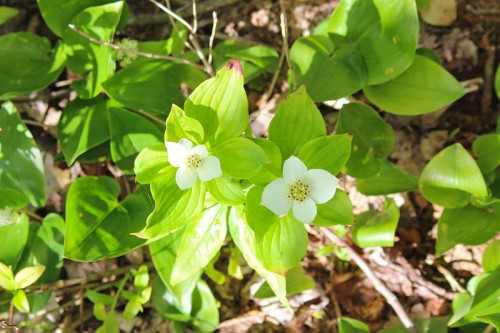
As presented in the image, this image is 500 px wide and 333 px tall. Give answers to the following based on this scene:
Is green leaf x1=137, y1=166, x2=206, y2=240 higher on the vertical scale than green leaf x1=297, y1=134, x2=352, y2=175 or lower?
lower

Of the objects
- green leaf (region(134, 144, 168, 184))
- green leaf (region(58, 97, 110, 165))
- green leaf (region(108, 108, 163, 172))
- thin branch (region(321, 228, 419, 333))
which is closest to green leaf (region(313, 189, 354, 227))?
thin branch (region(321, 228, 419, 333))

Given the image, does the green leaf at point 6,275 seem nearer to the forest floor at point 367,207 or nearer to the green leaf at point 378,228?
the forest floor at point 367,207

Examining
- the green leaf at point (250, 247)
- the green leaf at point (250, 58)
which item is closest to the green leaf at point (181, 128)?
the green leaf at point (250, 247)

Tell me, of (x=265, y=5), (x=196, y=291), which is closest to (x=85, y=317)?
(x=196, y=291)

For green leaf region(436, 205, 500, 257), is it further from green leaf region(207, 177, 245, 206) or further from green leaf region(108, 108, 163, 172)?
green leaf region(108, 108, 163, 172)

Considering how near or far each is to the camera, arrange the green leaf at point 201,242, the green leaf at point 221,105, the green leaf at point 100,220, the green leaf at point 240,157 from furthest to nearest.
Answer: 1. the green leaf at point 100,220
2. the green leaf at point 201,242
3. the green leaf at point 221,105
4. the green leaf at point 240,157
